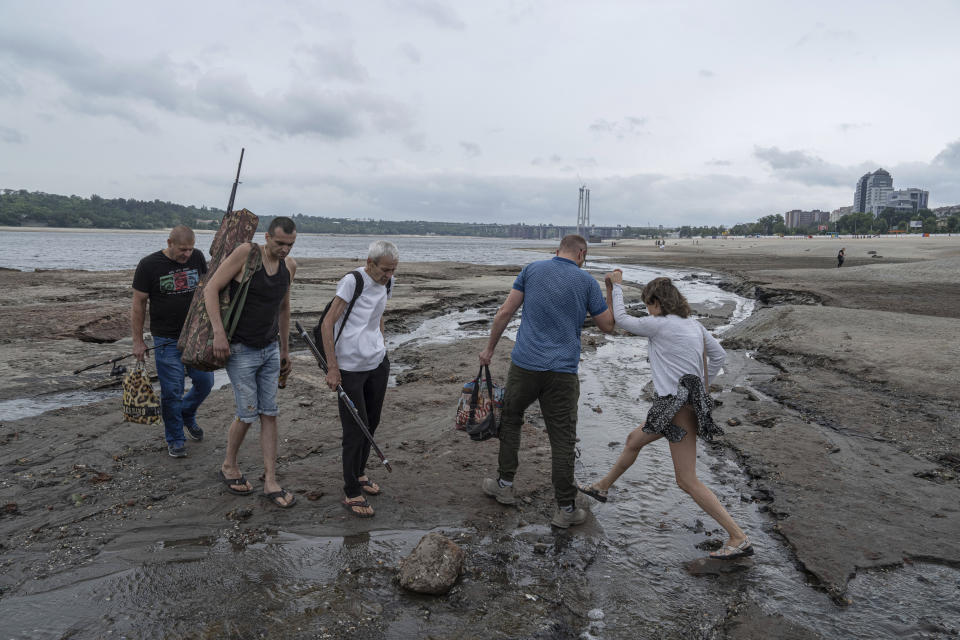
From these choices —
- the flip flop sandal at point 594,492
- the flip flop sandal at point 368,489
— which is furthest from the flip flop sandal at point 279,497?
the flip flop sandal at point 594,492

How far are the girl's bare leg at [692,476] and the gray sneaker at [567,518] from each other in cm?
77

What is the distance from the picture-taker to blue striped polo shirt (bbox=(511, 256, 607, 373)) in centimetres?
382

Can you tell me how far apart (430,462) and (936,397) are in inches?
258

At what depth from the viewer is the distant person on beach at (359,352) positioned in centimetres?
376

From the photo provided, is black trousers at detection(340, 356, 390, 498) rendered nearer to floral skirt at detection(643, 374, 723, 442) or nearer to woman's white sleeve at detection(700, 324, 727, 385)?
floral skirt at detection(643, 374, 723, 442)

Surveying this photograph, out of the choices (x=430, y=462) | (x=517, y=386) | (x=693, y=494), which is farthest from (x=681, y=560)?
(x=430, y=462)

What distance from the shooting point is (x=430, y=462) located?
201 inches

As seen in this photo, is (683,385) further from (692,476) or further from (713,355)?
(692,476)

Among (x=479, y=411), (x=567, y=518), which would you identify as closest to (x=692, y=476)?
(x=567, y=518)

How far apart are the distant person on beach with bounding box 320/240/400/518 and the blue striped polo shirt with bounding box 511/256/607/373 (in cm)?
104

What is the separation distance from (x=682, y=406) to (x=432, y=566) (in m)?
1.86

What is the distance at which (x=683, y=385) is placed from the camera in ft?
11.7

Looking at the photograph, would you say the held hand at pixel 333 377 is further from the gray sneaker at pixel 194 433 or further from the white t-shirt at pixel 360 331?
the gray sneaker at pixel 194 433

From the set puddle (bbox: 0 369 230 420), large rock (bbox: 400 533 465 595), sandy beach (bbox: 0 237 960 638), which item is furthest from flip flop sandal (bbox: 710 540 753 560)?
puddle (bbox: 0 369 230 420)
